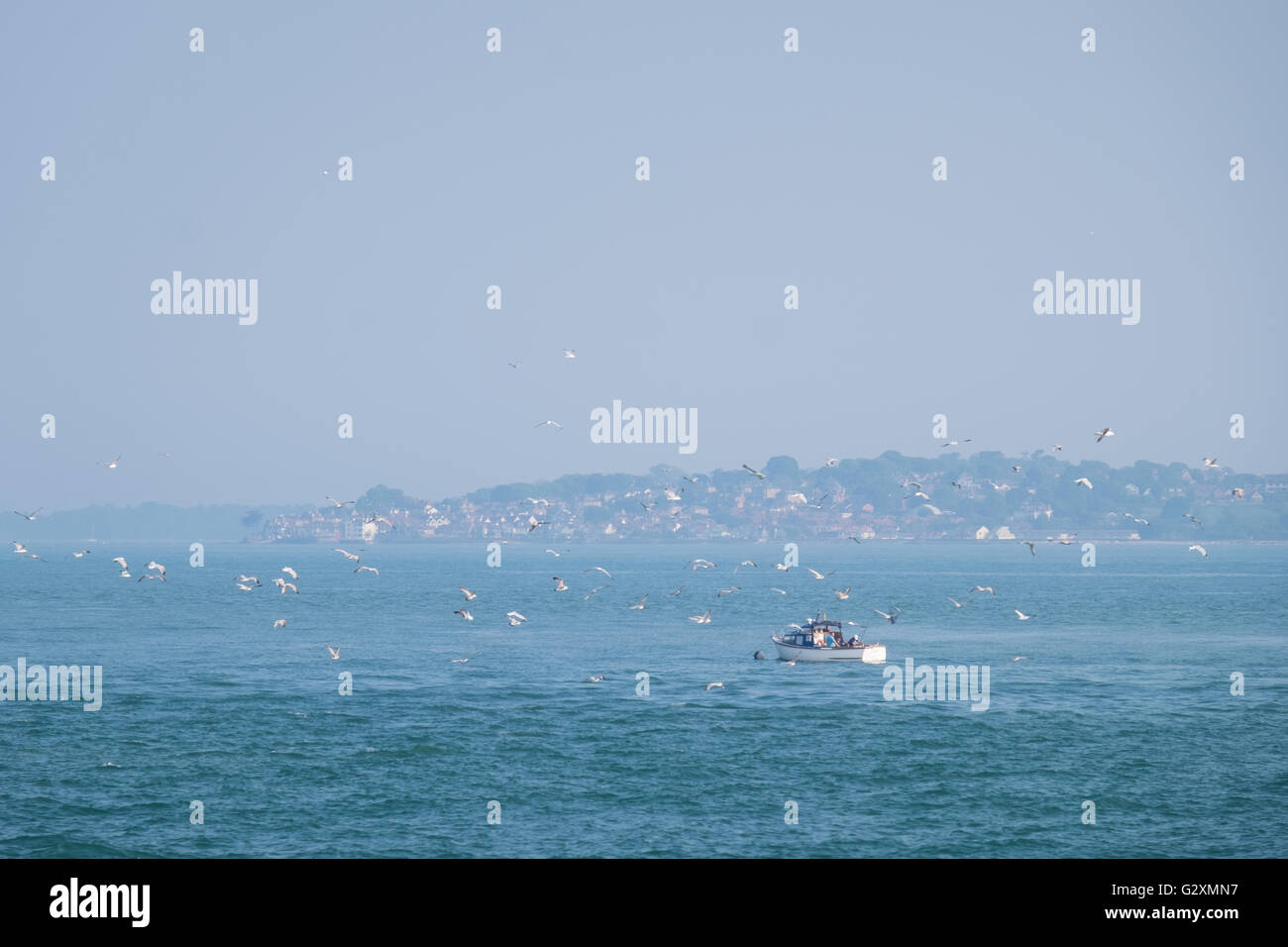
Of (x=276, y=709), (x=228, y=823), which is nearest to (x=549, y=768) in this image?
(x=228, y=823)

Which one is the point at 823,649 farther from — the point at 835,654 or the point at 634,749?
the point at 634,749

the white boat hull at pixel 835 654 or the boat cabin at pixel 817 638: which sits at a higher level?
the boat cabin at pixel 817 638

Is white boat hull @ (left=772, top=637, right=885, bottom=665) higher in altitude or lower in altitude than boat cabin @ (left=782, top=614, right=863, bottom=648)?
lower

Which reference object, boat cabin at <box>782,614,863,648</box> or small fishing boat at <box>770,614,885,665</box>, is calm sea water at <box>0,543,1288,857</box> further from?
boat cabin at <box>782,614,863,648</box>

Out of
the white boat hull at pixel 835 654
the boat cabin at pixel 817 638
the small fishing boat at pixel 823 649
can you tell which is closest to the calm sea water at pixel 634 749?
the white boat hull at pixel 835 654

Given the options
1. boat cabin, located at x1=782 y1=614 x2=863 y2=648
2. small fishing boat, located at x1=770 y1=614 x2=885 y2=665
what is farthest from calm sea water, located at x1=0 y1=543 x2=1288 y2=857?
boat cabin, located at x1=782 y1=614 x2=863 y2=648

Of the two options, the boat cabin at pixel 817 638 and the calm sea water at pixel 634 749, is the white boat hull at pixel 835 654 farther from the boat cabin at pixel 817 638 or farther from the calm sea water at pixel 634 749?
the calm sea water at pixel 634 749

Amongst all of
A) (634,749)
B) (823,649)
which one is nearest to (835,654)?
(823,649)
